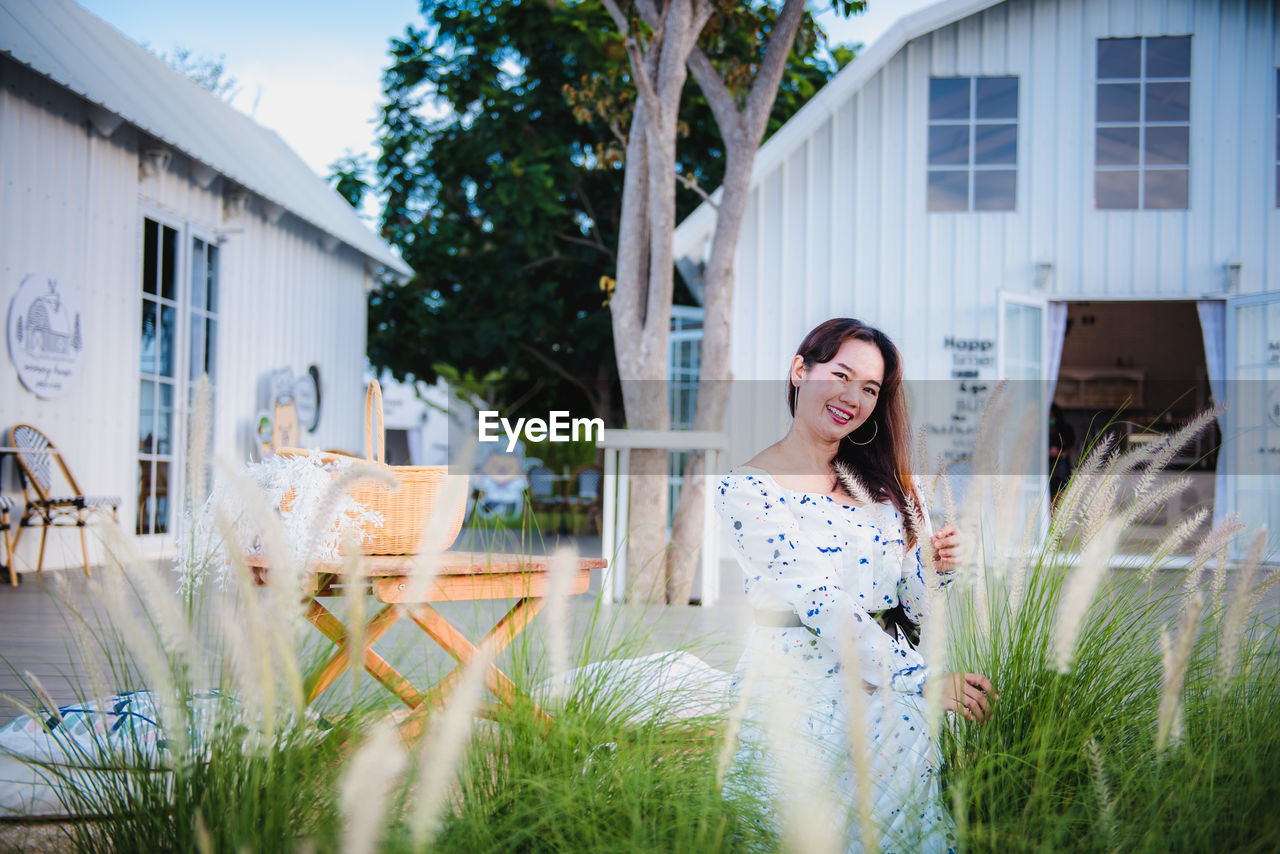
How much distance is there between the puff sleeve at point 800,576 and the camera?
73.2 inches

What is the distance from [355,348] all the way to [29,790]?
10.2 m

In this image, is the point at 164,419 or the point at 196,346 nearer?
the point at 164,419

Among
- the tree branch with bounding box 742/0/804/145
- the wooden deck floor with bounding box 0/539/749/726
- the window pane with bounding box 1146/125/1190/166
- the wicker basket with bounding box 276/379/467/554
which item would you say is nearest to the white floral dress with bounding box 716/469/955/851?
the wooden deck floor with bounding box 0/539/749/726

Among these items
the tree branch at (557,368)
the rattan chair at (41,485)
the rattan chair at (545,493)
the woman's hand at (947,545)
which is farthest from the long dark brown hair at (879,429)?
the tree branch at (557,368)

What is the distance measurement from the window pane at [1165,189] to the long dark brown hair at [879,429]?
6.92 m

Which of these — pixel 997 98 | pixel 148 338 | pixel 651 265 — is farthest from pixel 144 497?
pixel 997 98

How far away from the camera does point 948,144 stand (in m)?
8.29

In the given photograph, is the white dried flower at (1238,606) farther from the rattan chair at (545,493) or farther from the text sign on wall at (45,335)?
the rattan chair at (545,493)

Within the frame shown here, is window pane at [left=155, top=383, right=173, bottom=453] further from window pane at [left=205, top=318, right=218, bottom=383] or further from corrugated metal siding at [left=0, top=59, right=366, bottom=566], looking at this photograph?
window pane at [left=205, top=318, right=218, bottom=383]

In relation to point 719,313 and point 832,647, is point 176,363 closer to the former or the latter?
point 719,313

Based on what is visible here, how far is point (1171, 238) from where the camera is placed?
8.08 metres

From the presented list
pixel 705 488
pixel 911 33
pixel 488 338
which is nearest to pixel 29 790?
pixel 705 488

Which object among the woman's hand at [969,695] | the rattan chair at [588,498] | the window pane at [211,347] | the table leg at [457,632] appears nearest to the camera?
the woman's hand at [969,695]

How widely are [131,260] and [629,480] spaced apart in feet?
14.2
